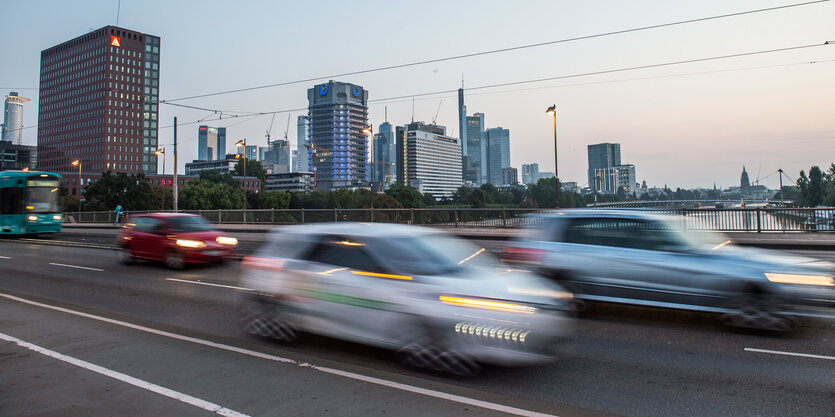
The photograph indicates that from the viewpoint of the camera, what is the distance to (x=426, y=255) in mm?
5445

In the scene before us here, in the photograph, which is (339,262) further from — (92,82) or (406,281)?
(92,82)

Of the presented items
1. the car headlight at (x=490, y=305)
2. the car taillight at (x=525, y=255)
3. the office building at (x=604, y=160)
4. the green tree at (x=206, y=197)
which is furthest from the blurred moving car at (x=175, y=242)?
the office building at (x=604, y=160)

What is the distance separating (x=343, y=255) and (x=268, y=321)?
1.45 m

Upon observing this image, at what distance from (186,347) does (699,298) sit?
664 cm

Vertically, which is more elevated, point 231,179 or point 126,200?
point 231,179

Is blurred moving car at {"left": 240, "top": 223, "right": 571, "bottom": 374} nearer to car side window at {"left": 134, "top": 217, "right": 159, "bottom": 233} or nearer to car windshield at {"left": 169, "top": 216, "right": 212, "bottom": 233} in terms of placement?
car windshield at {"left": 169, "top": 216, "right": 212, "bottom": 233}

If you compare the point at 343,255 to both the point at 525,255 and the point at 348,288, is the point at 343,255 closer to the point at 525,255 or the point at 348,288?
the point at 348,288

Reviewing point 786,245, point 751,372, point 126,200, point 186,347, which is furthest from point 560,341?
point 126,200

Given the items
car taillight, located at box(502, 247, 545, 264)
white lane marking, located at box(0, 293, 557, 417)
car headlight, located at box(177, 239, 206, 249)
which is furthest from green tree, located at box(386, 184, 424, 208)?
white lane marking, located at box(0, 293, 557, 417)

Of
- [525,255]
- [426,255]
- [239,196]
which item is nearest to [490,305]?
[426,255]

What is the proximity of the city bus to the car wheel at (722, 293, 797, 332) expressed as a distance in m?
28.1

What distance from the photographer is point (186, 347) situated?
5863 mm

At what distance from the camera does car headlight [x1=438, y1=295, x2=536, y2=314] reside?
15.6 ft

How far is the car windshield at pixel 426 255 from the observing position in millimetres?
5234
